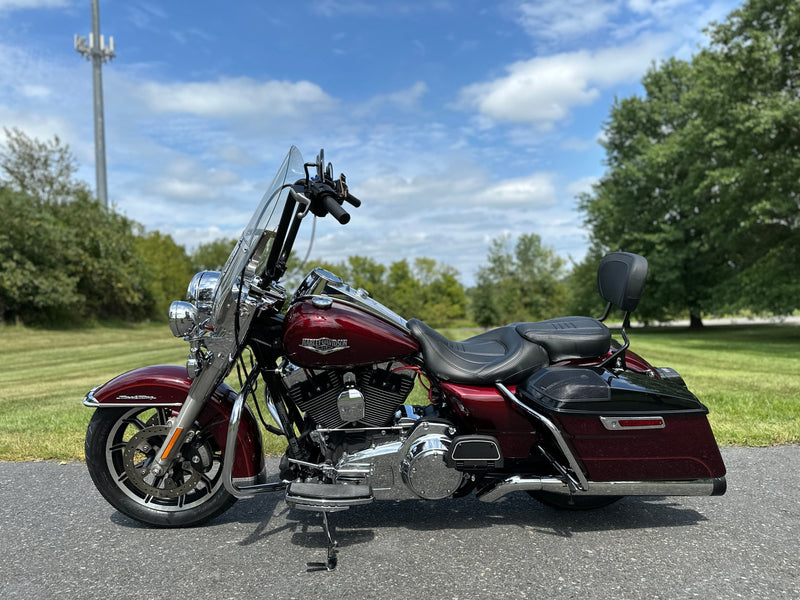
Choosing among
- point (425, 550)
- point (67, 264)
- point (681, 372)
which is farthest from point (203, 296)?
point (67, 264)

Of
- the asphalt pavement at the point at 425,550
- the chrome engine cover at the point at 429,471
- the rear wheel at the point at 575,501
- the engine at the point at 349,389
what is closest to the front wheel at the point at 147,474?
the asphalt pavement at the point at 425,550

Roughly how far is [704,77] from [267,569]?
2247 centimetres

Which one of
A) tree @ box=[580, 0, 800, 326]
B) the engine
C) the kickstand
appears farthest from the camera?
tree @ box=[580, 0, 800, 326]

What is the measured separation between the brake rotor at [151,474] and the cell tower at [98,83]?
151ft

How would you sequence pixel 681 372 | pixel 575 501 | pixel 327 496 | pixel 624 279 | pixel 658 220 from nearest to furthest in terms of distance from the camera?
pixel 327 496 → pixel 624 279 → pixel 575 501 → pixel 681 372 → pixel 658 220

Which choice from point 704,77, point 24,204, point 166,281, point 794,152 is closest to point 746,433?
point 794,152

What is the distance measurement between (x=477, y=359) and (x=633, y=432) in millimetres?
866

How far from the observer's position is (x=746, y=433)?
470 centimetres

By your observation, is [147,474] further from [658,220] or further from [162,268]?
[162,268]

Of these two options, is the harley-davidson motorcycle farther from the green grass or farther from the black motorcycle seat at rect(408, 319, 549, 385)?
the green grass

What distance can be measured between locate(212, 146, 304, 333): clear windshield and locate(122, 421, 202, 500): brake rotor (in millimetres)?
787

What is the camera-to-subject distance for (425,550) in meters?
2.81

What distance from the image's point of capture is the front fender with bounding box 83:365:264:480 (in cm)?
304

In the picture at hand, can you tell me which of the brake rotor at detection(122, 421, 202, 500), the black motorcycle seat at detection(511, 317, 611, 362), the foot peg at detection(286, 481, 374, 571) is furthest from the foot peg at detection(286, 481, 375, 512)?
the black motorcycle seat at detection(511, 317, 611, 362)
